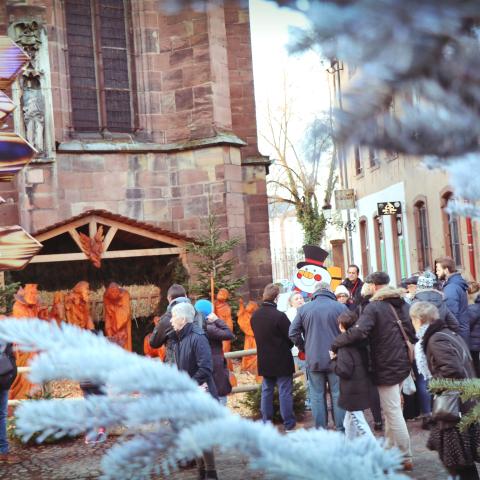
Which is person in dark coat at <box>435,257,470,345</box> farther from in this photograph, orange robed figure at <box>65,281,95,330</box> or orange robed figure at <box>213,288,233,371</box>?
orange robed figure at <box>65,281,95,330</box>

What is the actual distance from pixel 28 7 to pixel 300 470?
16.1 metres

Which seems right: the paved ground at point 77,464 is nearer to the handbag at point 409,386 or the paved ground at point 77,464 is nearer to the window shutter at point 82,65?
the handbag at point 409,386

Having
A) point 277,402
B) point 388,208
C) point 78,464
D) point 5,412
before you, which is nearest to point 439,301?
point 277,402

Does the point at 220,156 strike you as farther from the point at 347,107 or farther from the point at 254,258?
the point at 347,107

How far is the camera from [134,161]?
17484 millimetres

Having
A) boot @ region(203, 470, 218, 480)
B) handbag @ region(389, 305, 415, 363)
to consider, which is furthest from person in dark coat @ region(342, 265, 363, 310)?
boot @ region(203, 470, 218, 480)

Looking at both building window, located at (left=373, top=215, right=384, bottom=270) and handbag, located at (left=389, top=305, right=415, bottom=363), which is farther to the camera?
building window, located at (left=373, top=215, right=384, bottom=270)

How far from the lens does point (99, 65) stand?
17750mm

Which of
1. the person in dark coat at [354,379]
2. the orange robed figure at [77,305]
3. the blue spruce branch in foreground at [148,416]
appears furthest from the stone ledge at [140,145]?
the blue spruce branch in foreground at [148,416]

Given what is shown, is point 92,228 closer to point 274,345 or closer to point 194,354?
point 274,345

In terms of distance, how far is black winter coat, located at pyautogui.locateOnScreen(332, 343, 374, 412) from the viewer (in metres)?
6.93

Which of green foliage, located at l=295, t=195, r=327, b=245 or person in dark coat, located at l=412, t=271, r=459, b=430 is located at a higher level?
green foliage, located at l=295, t=195, r=327, b=245

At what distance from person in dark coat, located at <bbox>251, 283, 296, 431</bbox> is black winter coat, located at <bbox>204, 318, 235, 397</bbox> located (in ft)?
2.99

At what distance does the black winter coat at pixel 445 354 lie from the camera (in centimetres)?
543
